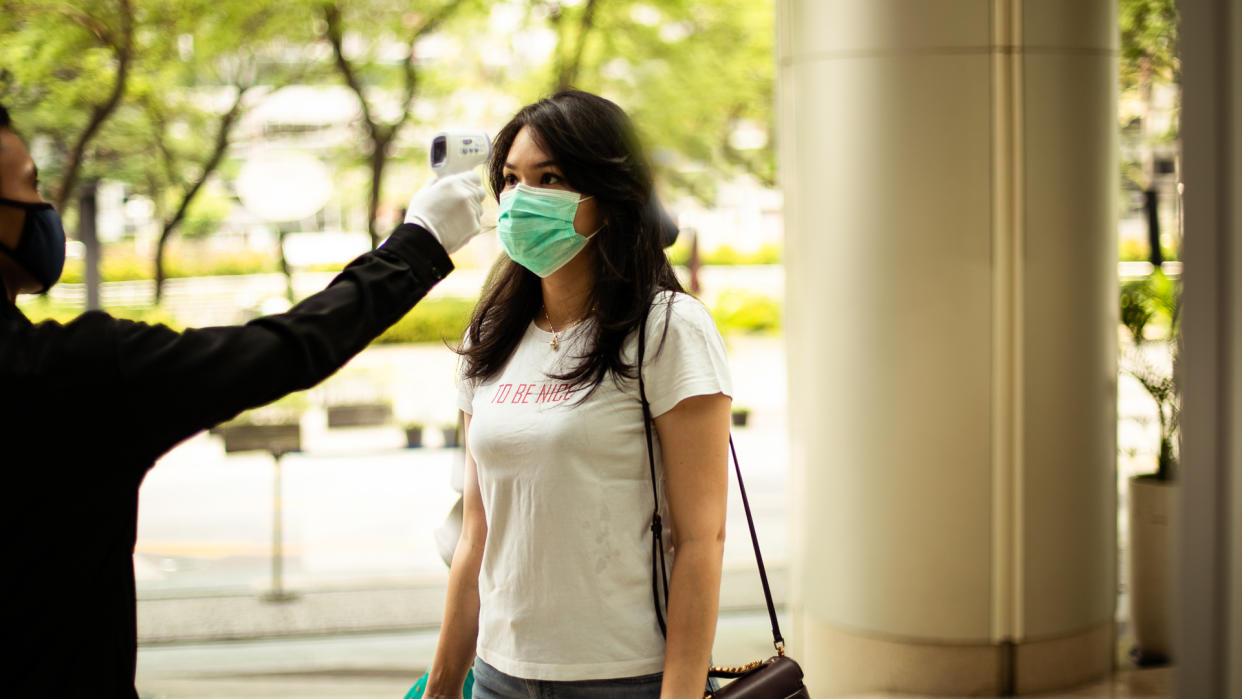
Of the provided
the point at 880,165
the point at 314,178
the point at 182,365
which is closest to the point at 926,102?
the point at 880,165

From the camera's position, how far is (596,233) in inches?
70.6

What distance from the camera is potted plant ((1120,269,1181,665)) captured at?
4422 mm

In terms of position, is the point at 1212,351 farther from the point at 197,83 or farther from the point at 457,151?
the point at 197,83

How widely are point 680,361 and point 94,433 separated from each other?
762mm

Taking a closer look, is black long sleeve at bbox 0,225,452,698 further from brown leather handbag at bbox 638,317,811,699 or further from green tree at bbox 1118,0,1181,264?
green tree at bbox 1118,0,1181,264

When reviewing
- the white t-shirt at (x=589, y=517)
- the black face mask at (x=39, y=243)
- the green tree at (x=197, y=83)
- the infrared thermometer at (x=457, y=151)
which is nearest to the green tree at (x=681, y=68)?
the green tree at (x=197, y=83)

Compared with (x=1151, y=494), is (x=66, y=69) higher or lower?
higher

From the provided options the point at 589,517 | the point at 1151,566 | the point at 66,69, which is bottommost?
the point at 1151,566

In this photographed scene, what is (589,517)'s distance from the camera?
1.59 m

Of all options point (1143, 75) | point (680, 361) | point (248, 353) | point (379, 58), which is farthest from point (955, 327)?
point (379, 58)

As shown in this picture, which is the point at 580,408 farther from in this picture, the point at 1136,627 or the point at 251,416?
the point at 251,416

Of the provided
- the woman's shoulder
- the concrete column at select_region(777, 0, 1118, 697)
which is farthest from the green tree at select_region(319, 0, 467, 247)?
the woman's shoulder

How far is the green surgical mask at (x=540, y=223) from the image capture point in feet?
5.72

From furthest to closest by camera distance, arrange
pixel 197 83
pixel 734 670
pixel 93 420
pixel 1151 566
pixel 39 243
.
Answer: pixel 197 83, pixel 1151 566, pixel 734 670, pixel 39 243, pixel 93 420
